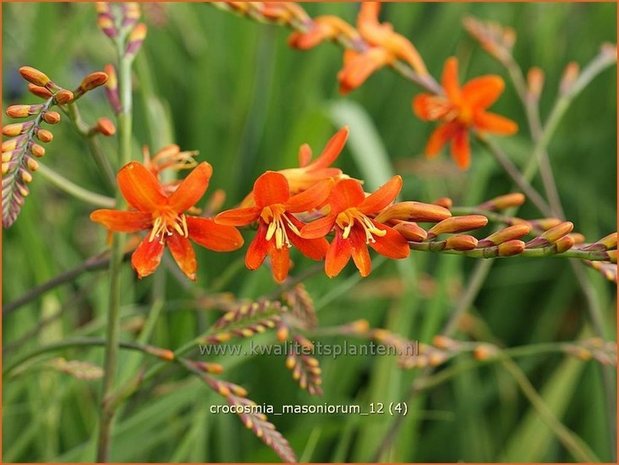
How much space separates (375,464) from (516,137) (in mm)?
1434

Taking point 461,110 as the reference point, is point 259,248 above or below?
below

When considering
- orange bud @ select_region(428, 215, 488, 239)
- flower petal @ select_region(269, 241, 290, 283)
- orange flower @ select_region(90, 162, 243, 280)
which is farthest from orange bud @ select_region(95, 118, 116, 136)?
orange bud @ select_region(428, 215, 488, 239)

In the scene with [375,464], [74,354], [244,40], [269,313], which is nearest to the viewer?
[269,313]

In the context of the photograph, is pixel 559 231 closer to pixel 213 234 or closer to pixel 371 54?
pixel 213 234

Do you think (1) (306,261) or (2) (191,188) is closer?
(2) (191,188)

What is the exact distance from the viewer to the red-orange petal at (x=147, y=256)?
0.64m

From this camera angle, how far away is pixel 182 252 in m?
0.68

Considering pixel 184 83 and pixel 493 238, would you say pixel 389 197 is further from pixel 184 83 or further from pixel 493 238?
pixel 184 83

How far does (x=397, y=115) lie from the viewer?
86.0 inches

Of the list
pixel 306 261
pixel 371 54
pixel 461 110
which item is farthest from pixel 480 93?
pixel 306 261

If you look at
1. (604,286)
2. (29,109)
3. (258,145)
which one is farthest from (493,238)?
(258,145)

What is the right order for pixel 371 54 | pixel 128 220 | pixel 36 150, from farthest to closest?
pixel 371 54 < pixel 128 220 < pixel 36 150

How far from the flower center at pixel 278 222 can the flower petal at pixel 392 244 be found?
0.06 metres

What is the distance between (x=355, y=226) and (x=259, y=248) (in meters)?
0.07
